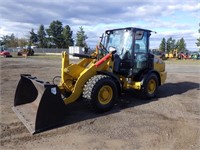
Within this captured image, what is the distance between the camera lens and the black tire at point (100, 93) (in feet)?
22.1

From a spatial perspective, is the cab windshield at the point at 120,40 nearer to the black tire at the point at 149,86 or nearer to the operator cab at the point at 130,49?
the operator cab at the point at 130,49

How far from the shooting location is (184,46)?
8506 centimetres

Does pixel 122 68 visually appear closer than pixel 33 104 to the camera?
No

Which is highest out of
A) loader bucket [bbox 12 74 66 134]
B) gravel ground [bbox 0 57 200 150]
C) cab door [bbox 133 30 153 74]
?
cab door [bbox 133 30 153 74]

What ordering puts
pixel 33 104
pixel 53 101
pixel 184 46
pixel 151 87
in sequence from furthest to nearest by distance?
pixel 184 46
pixel 151 87
pixel 33 104
pixel 53 101

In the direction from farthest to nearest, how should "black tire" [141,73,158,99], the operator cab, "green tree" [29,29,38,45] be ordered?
"green tree" [29,29,38,45] → "black tire" [141,73,158,99] → the operator cab

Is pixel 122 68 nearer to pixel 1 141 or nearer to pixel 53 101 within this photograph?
pixel 53 101

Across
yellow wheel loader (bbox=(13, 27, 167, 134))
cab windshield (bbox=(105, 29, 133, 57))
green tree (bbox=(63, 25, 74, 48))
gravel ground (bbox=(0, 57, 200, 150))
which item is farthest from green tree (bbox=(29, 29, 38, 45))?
gravel ground (bbox=(0, 57, 200, 150))

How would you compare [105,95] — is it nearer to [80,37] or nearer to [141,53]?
[141,53]

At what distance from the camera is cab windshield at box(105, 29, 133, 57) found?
27.9 ft

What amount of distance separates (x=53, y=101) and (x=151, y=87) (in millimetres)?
4147

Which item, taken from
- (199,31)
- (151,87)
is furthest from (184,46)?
(151,87)

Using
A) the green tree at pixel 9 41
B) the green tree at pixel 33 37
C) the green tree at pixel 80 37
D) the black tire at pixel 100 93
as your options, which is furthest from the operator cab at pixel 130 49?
the green tree at pixel 9 41

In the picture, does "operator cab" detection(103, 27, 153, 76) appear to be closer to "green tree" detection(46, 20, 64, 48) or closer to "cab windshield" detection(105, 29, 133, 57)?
"cab windshield" detection(105, 29, 133, 57)
